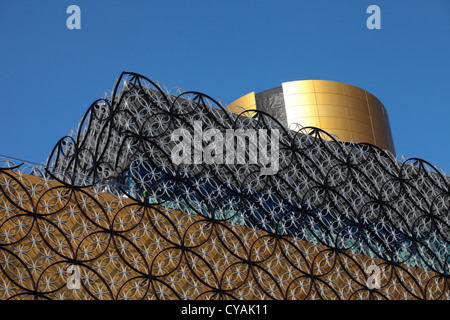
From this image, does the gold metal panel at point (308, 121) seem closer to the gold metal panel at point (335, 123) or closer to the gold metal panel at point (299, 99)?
the gold metal panel at point (335, 123)

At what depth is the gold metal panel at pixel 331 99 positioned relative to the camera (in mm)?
21328

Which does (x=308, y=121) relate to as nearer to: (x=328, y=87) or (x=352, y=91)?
(x=328, y=87)

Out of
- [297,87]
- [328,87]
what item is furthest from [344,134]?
[297,87]

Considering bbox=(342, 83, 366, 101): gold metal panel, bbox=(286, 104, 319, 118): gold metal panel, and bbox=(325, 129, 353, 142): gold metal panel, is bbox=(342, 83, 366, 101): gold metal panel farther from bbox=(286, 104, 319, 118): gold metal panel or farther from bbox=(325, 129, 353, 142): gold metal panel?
bbox=(325, 129, 353, 142): gold metal panel

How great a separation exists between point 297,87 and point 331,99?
1.39m

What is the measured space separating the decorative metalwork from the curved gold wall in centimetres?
803

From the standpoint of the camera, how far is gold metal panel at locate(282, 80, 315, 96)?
21.4 meters

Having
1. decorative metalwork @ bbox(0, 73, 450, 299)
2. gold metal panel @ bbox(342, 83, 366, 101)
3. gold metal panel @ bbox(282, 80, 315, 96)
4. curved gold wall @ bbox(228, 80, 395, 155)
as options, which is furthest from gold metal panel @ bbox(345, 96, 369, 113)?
decorative metalwork @ bbox(0, 73, 450, 299)

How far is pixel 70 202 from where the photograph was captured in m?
A: 8.61

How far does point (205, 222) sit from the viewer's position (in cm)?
955

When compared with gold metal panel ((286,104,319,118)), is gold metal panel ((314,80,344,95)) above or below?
above
